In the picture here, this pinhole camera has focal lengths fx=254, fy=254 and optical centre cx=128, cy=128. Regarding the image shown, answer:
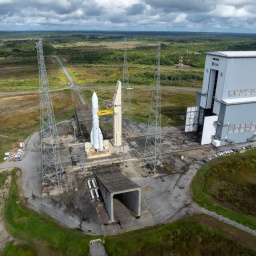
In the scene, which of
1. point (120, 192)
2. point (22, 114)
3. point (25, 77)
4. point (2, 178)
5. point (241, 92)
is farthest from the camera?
point (25, 77)

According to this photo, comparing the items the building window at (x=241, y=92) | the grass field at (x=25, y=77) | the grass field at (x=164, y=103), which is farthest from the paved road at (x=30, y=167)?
the grass field at (x=25, y=77)

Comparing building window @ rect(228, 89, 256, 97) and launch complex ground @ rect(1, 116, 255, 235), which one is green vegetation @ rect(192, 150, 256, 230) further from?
building window @ rect(228, 89, 256, 97)

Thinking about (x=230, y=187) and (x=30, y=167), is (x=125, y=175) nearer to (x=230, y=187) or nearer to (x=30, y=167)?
(x=230, y=187)

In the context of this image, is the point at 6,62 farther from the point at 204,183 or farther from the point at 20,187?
the point at 204,183

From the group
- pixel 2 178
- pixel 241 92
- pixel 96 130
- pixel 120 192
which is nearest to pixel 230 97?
pixel 241 92

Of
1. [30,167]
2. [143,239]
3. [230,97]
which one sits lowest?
[30,167]

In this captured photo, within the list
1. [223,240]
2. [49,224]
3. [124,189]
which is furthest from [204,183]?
[49,224]

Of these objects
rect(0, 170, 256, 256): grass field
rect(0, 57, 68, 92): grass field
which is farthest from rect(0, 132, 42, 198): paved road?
rect(0, 57, 68, 92): grass field
